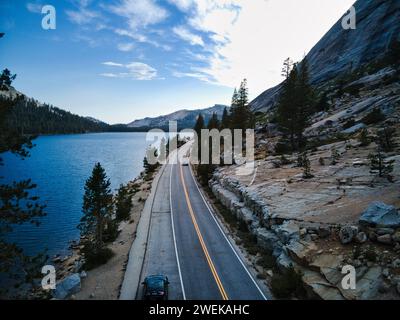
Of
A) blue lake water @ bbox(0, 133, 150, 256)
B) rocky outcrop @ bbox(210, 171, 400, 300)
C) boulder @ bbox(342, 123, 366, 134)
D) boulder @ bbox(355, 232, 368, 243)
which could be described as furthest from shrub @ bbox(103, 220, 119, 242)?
boulder @ bbox(342, 123, 366, 134)

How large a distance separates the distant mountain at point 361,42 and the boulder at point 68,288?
267 feet

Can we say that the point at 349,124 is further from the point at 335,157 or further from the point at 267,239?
the point at 267,239

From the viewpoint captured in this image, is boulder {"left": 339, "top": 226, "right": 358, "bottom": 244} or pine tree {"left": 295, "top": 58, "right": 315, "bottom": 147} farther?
pine tree {"left": 295, "top": 58, "right": 315, "bottom": 147}

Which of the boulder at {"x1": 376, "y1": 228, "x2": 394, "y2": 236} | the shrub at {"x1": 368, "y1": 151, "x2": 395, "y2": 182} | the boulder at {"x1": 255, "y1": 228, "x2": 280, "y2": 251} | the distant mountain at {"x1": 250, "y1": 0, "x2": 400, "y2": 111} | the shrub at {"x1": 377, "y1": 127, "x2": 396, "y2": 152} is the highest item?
the distant mountain at {"x1": 250, "y1": 0, "x2": 400, "y2": 111}

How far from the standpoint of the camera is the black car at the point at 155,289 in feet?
57.0

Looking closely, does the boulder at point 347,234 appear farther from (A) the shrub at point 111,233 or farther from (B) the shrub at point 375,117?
(B) the shrub at point 375,117

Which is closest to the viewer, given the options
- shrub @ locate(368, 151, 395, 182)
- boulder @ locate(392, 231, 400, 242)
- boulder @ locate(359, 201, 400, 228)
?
boulder @ locate(392, 231, 400, 242)

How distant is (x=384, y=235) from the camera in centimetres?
1638

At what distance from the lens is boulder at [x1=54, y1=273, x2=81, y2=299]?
19.2 metres

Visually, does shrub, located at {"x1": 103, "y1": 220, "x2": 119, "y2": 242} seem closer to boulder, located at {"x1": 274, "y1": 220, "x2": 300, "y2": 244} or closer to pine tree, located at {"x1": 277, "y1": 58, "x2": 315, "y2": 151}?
boulder, located at {"x1": 274, "y1": 220, "x2": 300, "y2": 244}

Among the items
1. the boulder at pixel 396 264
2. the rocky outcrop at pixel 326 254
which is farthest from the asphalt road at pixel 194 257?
the boulder at pixel 396 264

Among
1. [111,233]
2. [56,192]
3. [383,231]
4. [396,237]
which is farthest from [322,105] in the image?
[56,192]

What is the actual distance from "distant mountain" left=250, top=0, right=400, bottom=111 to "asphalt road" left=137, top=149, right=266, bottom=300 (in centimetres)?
6779

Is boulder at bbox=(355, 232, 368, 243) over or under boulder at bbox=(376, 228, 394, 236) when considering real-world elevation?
under
